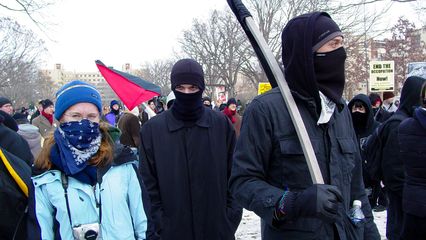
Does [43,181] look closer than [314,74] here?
No

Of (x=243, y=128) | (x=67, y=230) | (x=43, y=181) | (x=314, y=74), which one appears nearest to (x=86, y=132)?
(x=43, y=181)

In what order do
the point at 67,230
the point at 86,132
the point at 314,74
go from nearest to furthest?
the point at 314,74 → the point at 67,230 → the point at 86,132

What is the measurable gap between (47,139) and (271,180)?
4.21 ft

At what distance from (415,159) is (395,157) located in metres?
0.97

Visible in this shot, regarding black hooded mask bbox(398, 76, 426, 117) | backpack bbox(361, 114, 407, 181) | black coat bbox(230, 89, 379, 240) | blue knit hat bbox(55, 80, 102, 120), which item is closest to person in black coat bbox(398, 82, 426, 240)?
black hooded mask bbox(398, 76, 426, 117)

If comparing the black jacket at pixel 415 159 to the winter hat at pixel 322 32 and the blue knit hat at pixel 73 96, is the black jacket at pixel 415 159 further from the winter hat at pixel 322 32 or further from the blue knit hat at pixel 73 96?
the blue knit hat at pixel 73 96

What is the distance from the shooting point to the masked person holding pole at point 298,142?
2.01 m

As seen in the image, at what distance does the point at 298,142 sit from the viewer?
6.72 ft

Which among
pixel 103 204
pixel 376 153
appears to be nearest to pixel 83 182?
pixel 103 204

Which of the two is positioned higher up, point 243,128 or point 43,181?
point 243,128

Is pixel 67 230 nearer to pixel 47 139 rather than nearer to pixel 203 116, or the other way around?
pixel 47 139

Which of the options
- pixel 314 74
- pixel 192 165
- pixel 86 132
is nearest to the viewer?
pixel 314 74

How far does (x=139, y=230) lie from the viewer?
2.46 meters

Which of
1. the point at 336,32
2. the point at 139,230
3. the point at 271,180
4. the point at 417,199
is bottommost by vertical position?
the point at 417,199
